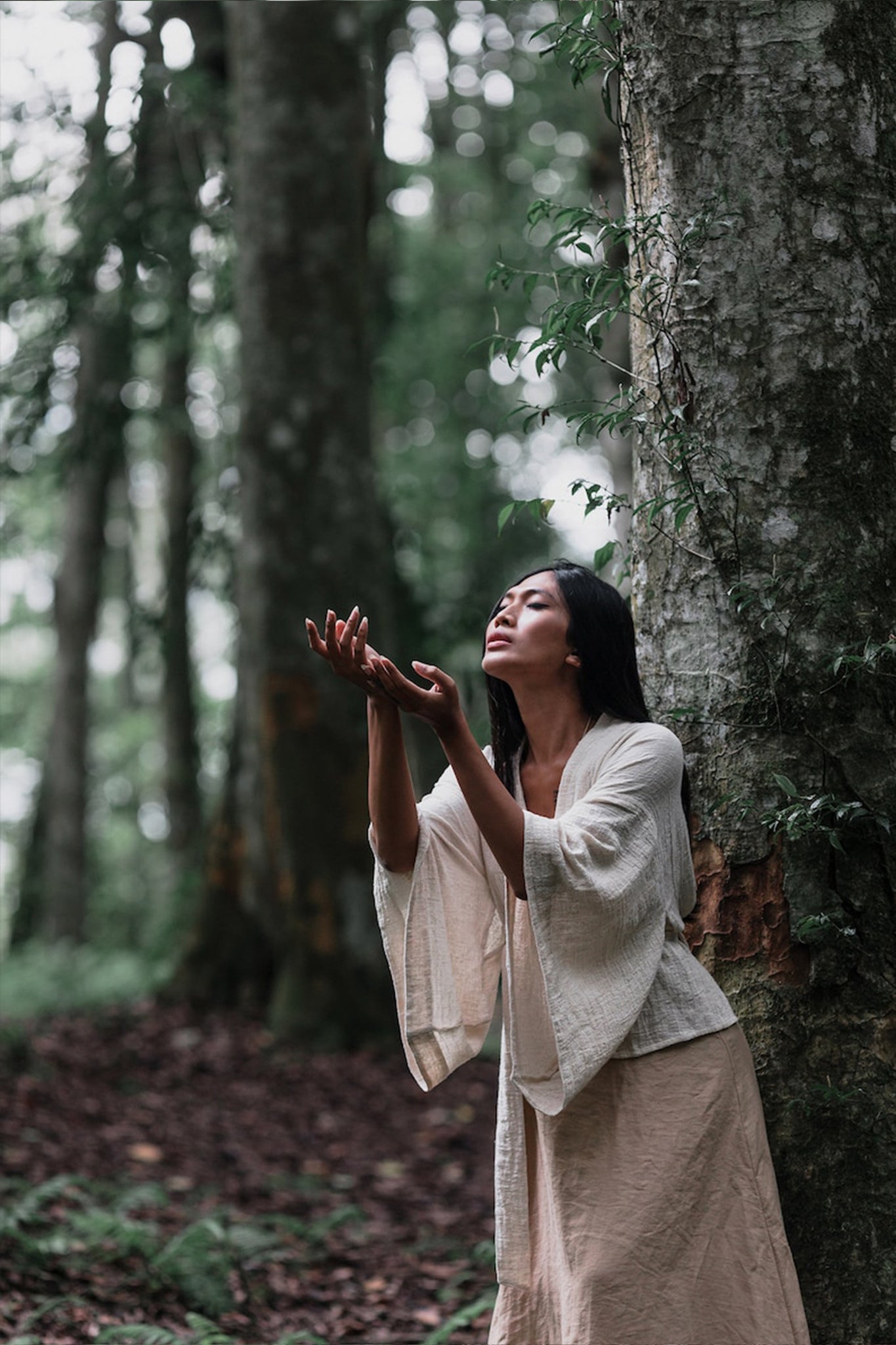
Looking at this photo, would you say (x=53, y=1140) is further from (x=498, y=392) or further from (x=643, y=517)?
(x=498, y=392)

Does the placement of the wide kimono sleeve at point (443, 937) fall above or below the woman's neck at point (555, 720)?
below

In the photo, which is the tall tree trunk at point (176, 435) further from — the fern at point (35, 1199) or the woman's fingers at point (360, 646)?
the woman's fingers at point (360, 646)

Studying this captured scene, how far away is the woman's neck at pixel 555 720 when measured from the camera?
313cm

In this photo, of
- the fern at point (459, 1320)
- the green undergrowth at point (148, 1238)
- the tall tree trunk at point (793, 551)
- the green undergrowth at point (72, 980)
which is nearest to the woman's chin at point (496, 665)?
the tall tree trunk at point (793, 551)

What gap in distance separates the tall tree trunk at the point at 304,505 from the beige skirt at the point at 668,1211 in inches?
235

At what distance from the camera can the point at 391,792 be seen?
296cm

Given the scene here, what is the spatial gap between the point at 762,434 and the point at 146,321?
14204 mm

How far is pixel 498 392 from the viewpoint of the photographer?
2034cm

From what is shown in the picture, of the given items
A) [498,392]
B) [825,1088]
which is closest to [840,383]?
[825,1088]

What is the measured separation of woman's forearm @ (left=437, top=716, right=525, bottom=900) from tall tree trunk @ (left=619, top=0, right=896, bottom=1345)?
2.41 ft

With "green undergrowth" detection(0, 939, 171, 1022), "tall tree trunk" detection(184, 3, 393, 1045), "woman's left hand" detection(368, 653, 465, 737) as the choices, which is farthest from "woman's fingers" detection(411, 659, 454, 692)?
"green undergrowth" detection(0, 939, 171, 1022)

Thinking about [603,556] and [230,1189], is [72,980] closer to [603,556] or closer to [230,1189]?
[230,1189]

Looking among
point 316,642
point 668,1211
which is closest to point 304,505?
point 316,642

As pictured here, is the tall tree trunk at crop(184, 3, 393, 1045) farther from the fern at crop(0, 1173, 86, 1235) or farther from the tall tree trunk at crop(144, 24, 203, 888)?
A: the fern at crop(0, 1173, 86, 1235)
